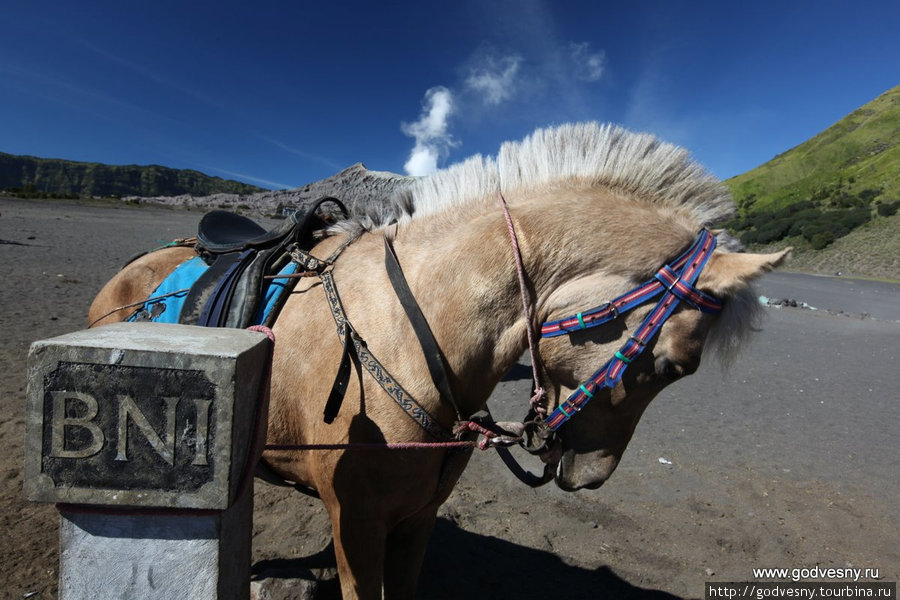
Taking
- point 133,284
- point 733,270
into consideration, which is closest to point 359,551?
point 733,270

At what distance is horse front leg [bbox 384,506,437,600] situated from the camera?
2.04 m

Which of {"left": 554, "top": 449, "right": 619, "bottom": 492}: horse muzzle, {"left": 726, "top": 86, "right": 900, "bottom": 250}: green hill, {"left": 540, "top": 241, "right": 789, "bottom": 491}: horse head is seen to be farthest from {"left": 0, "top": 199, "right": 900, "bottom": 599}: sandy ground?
{"left": 726, "top": 86, "right": 900, "bottom": 250}: green hill

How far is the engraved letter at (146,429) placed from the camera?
1.05 meters

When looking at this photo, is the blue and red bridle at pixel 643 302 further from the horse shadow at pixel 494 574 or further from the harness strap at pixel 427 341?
the horse shadow at pixel 494 574

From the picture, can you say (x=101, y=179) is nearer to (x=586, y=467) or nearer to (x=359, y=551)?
(x=359, y=551)

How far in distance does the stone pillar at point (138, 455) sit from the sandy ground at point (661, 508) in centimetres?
151

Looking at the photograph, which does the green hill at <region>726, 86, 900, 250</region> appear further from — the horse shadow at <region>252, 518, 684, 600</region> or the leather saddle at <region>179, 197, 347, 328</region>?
the leather saddle at <region>179, 197, 347, 328</region>

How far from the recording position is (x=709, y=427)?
601 cm

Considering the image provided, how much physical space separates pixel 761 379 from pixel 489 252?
8543 mm

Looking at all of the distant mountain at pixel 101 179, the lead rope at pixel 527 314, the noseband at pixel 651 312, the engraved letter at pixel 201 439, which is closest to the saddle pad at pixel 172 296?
the engraved letter at pixel 201 439

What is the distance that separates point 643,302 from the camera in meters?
1.50

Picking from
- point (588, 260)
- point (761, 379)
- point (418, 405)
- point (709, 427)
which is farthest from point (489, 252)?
point (761, 379)

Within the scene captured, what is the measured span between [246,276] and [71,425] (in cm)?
101

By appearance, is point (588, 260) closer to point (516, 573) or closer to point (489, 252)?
point (489, 252)
